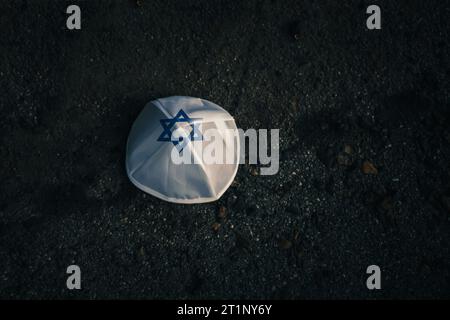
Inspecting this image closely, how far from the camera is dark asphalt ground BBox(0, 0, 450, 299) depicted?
106 inches

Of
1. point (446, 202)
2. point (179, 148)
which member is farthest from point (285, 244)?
point (446, 202)

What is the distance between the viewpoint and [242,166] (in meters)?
2.76

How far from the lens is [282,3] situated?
281 cm

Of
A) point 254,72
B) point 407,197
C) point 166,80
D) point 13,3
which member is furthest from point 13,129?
point 407,197

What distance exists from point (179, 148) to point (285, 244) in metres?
0.94

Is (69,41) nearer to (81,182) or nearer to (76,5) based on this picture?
(76,5)

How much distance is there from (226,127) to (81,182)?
0.96 metres

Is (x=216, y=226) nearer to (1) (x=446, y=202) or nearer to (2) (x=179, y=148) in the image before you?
(2) (x=179, y=148)

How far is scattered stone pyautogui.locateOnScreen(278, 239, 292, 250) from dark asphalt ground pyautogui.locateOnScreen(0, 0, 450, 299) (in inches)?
0.5

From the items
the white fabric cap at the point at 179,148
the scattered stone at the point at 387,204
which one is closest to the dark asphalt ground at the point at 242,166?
the scattered stone at the point at 387,204

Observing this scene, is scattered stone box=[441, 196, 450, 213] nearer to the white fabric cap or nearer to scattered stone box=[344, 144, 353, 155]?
scattered stone box=[344, 144, 353, 155]

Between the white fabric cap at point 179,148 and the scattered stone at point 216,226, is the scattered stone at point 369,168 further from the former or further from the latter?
the scattered stone at point 216,226

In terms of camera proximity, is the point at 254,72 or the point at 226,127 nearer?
the point at 226,127

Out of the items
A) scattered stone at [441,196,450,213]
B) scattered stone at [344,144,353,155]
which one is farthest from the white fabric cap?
scattered stone at [441,196,450,213]
